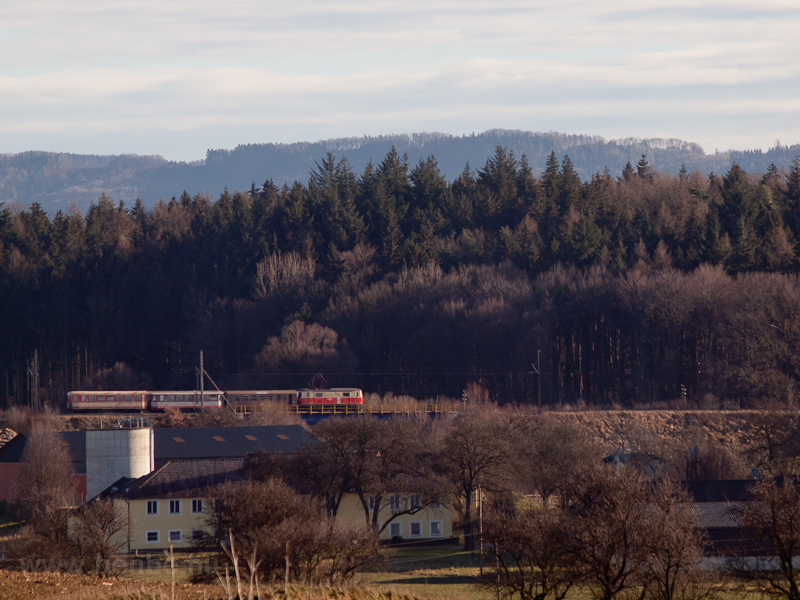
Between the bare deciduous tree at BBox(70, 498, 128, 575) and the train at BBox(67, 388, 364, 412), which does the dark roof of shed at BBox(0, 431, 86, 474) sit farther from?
the train at BBox(67, 388, 364, 412)

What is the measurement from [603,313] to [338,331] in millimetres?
23873

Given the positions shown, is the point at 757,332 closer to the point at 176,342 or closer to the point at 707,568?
the point at 707,568

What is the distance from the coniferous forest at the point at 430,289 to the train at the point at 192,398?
7.62 m

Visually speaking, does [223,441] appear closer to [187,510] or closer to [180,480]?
[180,480]

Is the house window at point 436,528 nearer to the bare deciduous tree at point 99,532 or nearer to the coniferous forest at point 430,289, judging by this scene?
the bare deciduous tree at point 99,532

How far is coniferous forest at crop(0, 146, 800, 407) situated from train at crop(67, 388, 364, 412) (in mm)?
7616

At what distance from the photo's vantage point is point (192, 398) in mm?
79562

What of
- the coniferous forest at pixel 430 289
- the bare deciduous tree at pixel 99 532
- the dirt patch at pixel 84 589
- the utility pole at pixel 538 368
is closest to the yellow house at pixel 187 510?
the bare deciduous tree at pixel 99 532

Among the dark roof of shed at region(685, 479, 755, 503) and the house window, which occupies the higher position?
the dark roof of shed at region(685, 479, 755, 503)

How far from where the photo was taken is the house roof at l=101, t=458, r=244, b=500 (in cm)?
4812

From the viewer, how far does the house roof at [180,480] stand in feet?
158

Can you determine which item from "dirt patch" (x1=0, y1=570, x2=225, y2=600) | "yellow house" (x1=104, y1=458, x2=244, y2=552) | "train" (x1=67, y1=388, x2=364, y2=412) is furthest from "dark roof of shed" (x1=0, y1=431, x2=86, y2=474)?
"dirt patch" (x1=0, y1=570, x2=225, y2=600)

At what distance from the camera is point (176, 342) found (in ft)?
336

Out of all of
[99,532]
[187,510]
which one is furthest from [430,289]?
[99,532]
